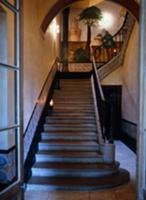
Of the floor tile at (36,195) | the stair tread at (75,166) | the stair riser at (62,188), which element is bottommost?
the floor tile at (36,195)

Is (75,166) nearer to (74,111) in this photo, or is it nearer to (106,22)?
(74,111)

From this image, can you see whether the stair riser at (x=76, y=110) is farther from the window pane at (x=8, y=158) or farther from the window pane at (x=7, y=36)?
the window pane at (x=8, y=158)

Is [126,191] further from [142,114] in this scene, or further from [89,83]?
[89,83]

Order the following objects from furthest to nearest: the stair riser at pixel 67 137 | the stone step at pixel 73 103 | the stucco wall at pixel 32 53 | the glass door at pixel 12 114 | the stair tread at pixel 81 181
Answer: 1. the stone step at pixel 73 103
2. the stair riser at pixel 67 137
3. the stucco wall at pixel 32 53
4. the stair tread at pixel 81 181
5. the glass door at pixel 12 114

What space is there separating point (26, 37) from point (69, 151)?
2.34 meters

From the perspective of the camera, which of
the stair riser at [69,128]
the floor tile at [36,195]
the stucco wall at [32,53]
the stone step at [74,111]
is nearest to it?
the floor tile at [36,195]

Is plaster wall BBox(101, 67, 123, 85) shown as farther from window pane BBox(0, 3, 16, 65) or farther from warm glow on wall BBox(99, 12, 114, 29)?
window pane BBox(0, 3, 16, 65)

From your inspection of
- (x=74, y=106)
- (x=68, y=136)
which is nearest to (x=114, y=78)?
(x=74, y=106)

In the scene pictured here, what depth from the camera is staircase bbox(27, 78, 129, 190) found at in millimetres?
4609

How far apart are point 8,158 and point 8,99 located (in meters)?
0.49

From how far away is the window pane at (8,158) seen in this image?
6.97ft

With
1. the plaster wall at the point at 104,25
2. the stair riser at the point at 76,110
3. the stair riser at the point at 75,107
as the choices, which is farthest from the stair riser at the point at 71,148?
the plaster wall at the point at 104,25

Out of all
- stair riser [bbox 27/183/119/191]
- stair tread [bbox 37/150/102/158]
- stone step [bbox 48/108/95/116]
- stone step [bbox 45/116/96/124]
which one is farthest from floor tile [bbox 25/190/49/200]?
stone step [bbox 48/108/95/116]

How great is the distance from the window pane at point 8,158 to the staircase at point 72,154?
7.22ft
